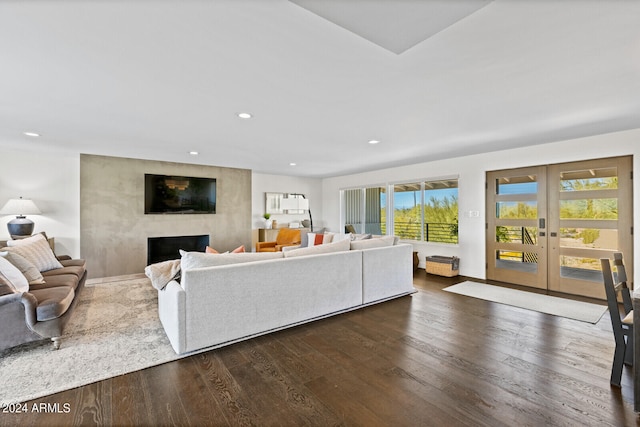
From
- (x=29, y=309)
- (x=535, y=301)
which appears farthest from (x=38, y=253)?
(x=535, y=301)

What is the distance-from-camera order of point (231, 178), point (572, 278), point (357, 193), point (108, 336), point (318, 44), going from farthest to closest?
point (357, 193)
point (231, 178)
point (572, 278)
point (108, 336)
point (318, 44)

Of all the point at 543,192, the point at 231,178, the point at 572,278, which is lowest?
the point at 572,278

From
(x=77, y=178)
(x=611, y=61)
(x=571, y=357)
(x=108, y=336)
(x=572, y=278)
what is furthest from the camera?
(x=77, y=178)

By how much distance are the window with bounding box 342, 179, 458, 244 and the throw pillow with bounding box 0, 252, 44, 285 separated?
20.3 feet

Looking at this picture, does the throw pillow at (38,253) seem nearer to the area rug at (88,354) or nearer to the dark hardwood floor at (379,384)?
the area rug at (88,354)

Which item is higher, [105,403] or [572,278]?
[572,278]

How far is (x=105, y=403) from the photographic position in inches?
70.6

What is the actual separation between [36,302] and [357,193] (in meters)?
6.58

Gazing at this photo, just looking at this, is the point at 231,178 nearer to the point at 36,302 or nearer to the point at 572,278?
the point at 36,302

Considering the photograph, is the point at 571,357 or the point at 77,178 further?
the point at 77,178

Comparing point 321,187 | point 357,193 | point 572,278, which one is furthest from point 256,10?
point 321,187

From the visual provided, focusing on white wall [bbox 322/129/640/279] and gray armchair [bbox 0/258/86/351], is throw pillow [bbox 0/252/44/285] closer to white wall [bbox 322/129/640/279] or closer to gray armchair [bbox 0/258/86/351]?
gray armchair [bbox 0/258/86/351]

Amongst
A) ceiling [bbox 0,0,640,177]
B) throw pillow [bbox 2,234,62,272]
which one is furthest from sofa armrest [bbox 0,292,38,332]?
ceiling [bbox 0,0,640,177]

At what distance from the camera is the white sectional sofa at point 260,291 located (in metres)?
2.43
